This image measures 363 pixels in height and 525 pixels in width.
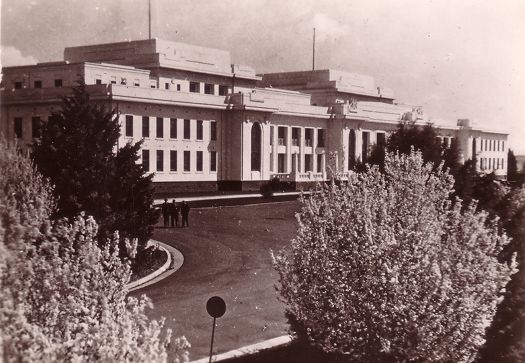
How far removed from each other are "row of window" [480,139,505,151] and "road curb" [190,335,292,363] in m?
79.1

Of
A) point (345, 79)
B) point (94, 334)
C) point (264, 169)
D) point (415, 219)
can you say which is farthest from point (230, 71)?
point (94, 334)

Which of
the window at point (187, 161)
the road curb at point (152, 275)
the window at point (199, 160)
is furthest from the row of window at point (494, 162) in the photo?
the road curb at point (152, 275)

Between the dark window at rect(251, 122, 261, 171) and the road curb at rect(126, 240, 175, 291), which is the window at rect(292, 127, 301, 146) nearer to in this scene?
the dark window at rect(251, 122, 261, 171)

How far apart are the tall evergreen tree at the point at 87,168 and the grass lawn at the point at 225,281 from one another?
2.92m

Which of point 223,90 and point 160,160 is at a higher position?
point 223,90

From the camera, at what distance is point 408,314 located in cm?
1504

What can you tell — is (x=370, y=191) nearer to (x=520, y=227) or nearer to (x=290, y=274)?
(x=290, y=274)

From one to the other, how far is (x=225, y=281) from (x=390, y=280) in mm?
11852

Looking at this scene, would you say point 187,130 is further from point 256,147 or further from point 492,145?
point 492,145

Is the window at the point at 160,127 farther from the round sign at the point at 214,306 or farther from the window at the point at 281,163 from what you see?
the round sign at the point at 214,306

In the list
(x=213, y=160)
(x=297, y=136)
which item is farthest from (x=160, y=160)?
(x=297, y=136)

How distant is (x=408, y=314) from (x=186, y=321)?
309 inches

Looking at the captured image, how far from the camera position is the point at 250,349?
1812 cm

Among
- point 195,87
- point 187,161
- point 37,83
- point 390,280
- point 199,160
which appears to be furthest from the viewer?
point 195,87
